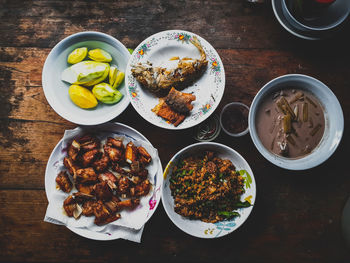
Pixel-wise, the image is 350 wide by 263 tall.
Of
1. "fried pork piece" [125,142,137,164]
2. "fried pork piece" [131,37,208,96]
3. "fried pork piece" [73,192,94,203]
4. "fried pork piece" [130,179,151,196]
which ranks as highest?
"fried pork piece" [131,37,208,96]

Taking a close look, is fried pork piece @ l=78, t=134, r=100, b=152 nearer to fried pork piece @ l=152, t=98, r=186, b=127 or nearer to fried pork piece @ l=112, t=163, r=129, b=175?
fried pork piece @ l=112, t=163, r=129, b=175

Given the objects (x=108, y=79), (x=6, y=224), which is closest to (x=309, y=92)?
(x=108, y=79)

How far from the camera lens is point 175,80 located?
177 cm

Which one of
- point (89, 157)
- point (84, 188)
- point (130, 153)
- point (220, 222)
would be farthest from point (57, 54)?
point (220, 222)

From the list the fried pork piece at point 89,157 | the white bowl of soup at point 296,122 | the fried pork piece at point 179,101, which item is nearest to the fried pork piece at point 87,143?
the fried pork piece at point 89,157

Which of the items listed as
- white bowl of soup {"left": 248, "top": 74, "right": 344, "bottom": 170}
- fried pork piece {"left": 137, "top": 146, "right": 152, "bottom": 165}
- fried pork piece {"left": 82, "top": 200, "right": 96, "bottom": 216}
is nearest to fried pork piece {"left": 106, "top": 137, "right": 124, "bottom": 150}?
fried pork piece {"left": 137, "top": 146, "right": 152, "bottom": 165}

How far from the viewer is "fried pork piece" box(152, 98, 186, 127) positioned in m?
1.72

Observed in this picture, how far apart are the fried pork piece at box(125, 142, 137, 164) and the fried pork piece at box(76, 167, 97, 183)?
27 centimetres

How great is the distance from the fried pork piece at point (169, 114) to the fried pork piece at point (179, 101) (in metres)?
0.03

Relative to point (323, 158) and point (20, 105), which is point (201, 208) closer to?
point (323, 158)

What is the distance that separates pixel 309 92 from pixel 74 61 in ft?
5.65

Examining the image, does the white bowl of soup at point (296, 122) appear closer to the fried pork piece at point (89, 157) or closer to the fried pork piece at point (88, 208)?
the fried pork piece at point (89, 157)

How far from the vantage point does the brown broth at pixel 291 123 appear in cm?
175

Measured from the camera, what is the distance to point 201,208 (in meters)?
1.78
